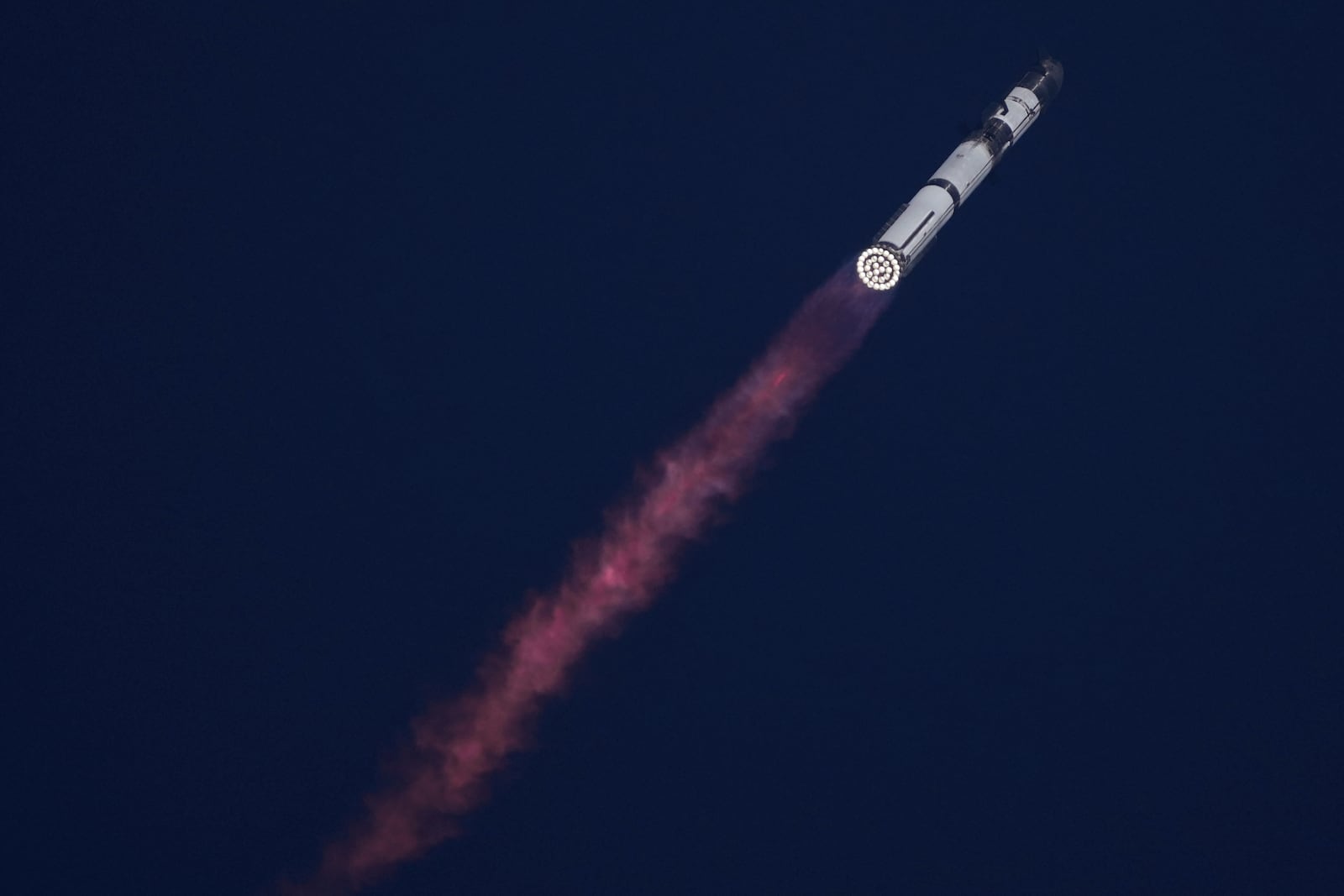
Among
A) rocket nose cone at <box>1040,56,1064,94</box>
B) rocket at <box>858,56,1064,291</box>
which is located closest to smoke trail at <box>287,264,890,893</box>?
rocket at <box>858,56,1064,291</box>

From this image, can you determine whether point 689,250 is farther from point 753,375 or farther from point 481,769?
point 481,769

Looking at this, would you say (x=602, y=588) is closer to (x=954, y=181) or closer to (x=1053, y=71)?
(x=954, y=181)

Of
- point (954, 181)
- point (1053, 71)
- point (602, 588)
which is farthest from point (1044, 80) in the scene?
point (602, 588)

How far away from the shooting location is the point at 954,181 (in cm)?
3562

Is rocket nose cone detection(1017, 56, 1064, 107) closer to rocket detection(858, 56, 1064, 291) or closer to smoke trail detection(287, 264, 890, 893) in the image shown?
rocket detection(858, 56, 1064, 291)

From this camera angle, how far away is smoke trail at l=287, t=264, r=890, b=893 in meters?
38.6

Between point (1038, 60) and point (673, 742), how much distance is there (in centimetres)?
2423

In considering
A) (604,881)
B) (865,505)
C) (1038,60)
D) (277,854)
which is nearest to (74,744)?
(277,854)

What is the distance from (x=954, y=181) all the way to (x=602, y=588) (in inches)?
638

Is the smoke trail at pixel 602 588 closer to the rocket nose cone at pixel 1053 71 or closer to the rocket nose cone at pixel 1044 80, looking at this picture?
the rocket nose cone at pixel 1044 80

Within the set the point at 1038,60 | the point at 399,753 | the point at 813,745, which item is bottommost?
the point at 399,753

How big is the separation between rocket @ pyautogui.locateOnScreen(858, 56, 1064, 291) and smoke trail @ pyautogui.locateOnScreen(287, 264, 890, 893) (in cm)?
360

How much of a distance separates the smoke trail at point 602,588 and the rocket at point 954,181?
360 cm

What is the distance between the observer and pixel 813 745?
38.7 m
